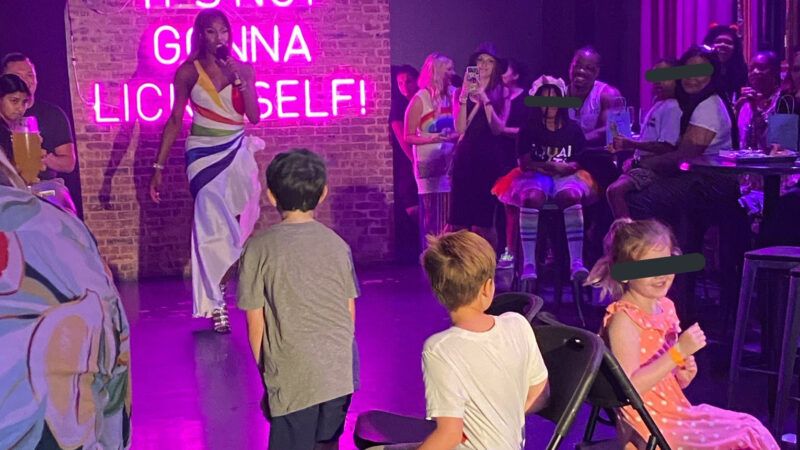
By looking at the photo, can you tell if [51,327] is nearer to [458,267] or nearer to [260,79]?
[458,267]

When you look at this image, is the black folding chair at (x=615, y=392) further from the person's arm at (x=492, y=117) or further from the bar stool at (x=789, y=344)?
the person's arm at (x=492, y=117)

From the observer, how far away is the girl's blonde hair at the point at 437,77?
8188 millimetres

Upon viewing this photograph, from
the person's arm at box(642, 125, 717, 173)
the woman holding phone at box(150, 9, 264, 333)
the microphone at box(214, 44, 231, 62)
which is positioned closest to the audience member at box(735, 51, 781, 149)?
the person's arm at box(642, 125, 717, 173)

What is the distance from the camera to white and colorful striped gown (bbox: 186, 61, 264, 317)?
6309 mm

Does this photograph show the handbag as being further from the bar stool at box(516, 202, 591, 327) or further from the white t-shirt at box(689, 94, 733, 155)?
the bar stool at box(516, 202, 591, 327)

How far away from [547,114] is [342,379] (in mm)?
3813

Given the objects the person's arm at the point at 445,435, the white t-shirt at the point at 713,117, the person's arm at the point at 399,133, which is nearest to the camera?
the person's arm at the point at 445,435

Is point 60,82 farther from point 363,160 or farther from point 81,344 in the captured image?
point 81,344

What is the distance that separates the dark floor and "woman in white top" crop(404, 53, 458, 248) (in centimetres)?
80

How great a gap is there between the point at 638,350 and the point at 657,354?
0.06 m

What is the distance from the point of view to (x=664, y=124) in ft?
20.8

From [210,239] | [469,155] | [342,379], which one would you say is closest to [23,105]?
[210,239]

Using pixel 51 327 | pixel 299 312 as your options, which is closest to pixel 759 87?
pixel 299 312

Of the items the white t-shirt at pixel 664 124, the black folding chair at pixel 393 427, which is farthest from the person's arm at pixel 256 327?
the white t-shirt at pixel 664 124
